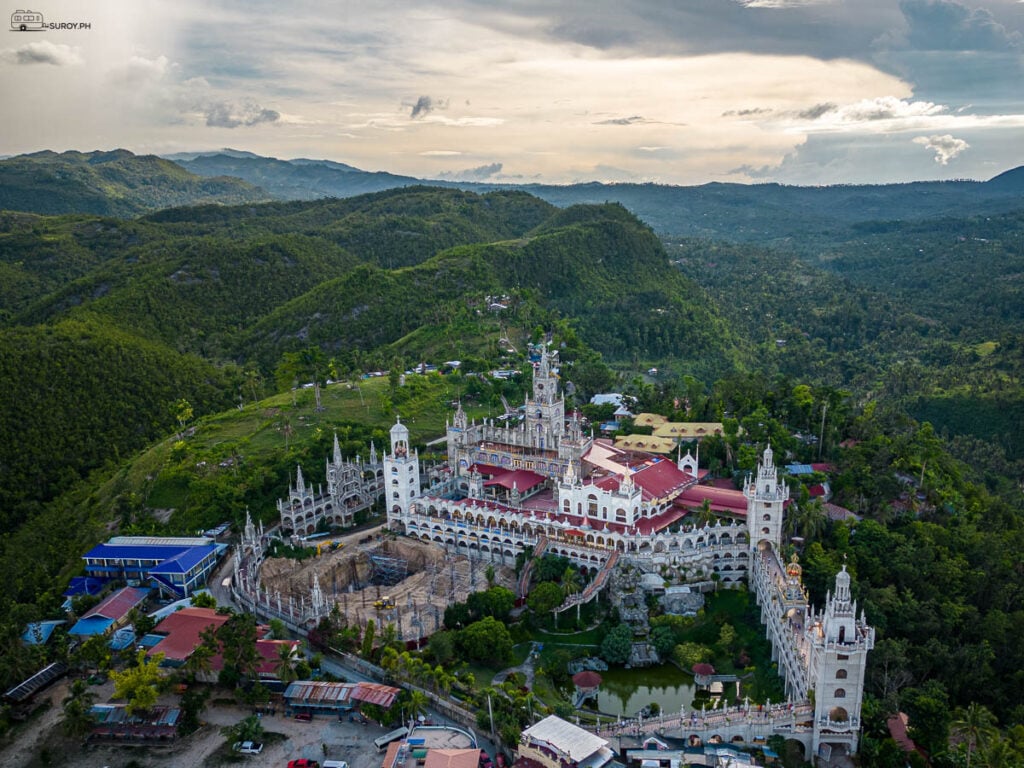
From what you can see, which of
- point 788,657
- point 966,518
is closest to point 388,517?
point 788,657

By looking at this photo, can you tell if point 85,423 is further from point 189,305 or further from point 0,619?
point 189,305

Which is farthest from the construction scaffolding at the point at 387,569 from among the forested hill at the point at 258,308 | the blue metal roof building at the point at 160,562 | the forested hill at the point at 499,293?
the forested hill at the point at 499,293

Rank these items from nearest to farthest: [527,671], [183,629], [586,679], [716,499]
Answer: [586,679] < [527,671] < [183,629] < [716,499]

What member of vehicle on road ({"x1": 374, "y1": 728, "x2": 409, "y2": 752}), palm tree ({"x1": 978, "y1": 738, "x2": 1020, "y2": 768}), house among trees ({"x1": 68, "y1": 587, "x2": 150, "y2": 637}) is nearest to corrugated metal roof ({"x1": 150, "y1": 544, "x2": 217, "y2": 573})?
house among trees ({"x1": 68, "y1": 587, "x2": 150, "y2": 637})

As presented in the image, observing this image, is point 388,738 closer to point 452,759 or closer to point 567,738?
point 452,759

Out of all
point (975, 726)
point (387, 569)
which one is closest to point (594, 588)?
point (387, 569)

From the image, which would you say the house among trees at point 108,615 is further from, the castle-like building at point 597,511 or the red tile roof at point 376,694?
the castle-like building at point 597,511

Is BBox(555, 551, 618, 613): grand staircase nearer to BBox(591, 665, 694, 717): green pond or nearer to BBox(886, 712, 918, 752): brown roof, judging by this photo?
BBox(591, 665, 694, 717): green pond
